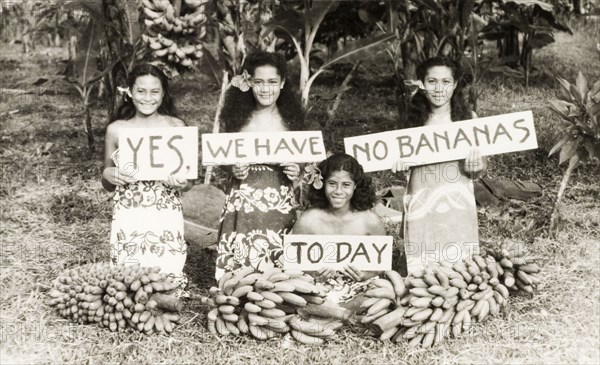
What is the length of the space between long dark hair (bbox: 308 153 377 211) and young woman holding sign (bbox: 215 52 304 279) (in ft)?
0.49

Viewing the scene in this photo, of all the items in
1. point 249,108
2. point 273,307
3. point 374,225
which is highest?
point 249,108

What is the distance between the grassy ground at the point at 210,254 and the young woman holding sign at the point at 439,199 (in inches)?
17.0

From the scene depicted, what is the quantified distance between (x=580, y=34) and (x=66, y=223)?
8.41 m

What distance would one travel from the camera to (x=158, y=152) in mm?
3523

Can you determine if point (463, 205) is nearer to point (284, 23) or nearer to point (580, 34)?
point (284, 23)

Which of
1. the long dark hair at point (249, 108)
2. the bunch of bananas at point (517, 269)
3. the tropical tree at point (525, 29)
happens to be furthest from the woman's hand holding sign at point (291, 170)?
the tropical tree at point (525, 29)

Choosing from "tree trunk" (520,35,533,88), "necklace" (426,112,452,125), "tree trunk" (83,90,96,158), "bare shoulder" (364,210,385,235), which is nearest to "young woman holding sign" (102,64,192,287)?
"bare shoulder" (364,210,385,235)

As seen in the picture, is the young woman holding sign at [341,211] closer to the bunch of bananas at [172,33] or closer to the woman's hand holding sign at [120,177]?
the woman's hand holding sign at [120,177]

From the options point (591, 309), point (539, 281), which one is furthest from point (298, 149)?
point (591, 309)

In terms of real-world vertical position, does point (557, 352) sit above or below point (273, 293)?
below

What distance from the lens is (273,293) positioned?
320cm

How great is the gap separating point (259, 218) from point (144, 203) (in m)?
0.59

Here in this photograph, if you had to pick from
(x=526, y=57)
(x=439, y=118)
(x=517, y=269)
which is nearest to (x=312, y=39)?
(x=439, y=118)

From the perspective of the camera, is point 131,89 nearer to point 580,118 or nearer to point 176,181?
point 176,181
